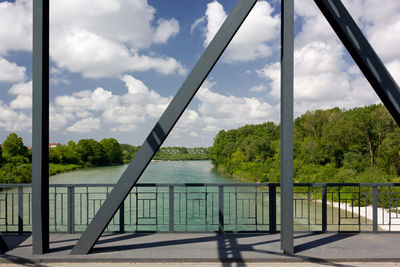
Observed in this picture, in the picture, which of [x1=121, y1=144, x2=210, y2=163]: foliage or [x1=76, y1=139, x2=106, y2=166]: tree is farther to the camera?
[x1=121, y1=144, x2=210, y2=163]: foliage

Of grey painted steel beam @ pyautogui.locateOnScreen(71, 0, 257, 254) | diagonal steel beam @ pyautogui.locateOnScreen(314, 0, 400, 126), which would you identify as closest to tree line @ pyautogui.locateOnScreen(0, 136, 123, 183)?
grey painted steel beam @ pyautogui.locateOnScreen(71, 0, 257, 254)

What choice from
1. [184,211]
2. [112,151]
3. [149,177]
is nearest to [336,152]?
[184,211]

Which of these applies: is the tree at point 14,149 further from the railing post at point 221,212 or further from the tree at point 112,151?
the railing post at point 221,212

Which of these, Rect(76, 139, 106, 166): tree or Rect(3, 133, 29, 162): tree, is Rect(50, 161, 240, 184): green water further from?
Rect(76, 139, 106, 166): tree

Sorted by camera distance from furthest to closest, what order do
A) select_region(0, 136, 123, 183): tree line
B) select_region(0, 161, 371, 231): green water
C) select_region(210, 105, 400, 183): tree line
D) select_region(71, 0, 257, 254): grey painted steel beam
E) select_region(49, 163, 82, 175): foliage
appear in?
1. select_region(49, 163, 82, 175): foliage
2. select_region(0, 136, 123, 183): tree line
3. select_region(210, 105, 400, 183): tree line
4. select_region(0, 161, 371, 231): green water
5. select_region(71, 0, 257, 254): grey painted steel beam

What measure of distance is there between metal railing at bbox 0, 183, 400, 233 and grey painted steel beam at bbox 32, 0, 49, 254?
44cm

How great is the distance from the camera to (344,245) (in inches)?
146

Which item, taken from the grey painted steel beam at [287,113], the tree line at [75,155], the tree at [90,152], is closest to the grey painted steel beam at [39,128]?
the grey painted steel beam at [287,113]

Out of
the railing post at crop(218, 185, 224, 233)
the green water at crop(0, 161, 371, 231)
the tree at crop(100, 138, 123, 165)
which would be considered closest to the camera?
the railing post at crop(218, 185, 224, 233)

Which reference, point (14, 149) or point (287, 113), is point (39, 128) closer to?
point (287, 113)

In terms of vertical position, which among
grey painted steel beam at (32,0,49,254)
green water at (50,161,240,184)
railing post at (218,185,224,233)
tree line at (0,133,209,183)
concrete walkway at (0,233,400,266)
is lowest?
green water at (50,161,240,184)

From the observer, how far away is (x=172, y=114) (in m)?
3.26

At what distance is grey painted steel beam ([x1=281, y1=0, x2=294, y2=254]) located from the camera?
336 centimetres

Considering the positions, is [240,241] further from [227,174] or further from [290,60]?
[227,174]
